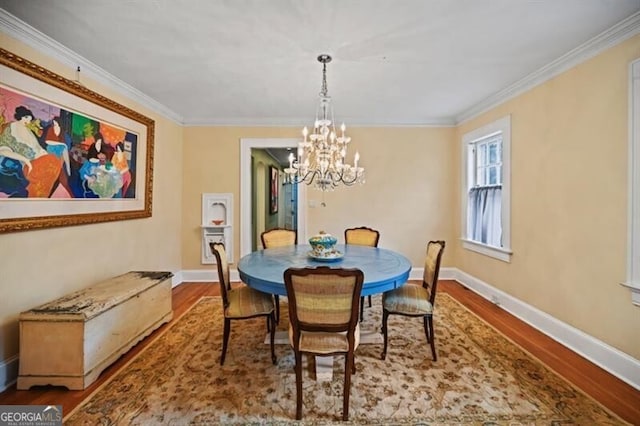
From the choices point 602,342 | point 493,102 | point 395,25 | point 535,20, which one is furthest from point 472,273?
point 395,25

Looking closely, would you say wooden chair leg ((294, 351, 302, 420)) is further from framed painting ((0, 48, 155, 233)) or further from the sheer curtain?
the sheer curtain

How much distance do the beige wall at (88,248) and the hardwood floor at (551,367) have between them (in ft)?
1.45

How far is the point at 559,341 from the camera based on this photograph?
269 centimetres

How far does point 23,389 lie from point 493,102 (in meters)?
5.11

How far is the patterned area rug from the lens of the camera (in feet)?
5.84

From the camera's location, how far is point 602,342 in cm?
232

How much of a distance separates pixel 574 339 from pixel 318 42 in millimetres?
3238

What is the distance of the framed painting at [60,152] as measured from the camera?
208cm

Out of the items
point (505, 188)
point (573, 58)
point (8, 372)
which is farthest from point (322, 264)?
point (573, 58)

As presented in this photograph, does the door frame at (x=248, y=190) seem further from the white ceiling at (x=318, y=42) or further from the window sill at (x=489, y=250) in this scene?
the window sill at (x=489, y=250)

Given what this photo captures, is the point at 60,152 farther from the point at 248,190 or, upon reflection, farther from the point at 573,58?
the point at 573,58

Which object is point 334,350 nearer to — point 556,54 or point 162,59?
point 162,59

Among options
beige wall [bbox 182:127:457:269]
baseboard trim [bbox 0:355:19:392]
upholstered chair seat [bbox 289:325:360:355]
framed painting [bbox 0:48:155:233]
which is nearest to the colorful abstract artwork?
framed painting [bbox 0:48:155:233]

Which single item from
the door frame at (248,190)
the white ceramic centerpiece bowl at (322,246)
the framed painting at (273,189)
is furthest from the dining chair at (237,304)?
the framed painting at (273,189)
